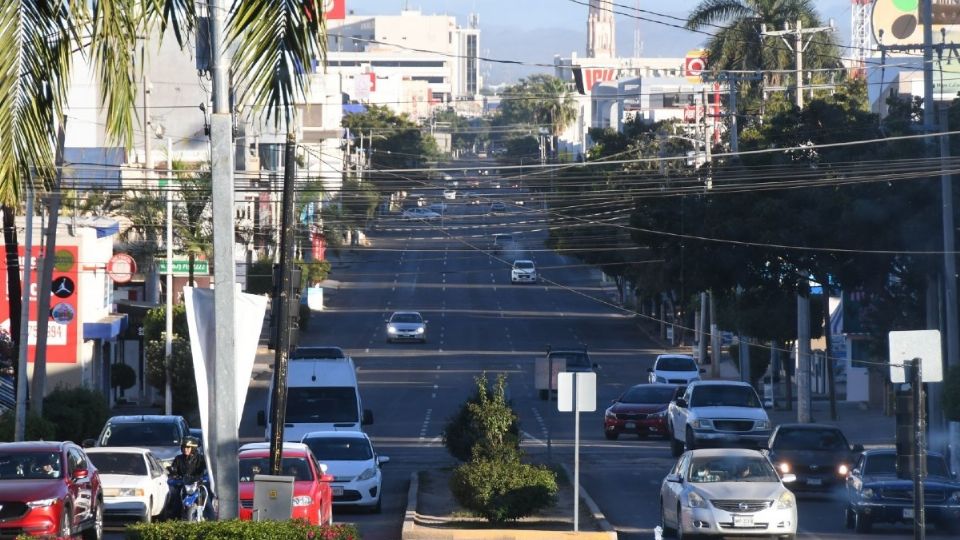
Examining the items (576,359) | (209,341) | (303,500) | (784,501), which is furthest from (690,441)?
(209,341)

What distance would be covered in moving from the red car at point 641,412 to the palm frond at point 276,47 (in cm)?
3259

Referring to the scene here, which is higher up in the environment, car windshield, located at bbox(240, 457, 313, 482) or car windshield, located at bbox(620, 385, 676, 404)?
car windshield, located at bbox(240, 457, 313, 482)

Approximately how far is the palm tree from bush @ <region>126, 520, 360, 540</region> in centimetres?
455

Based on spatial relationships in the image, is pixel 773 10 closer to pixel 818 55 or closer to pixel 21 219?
pixel 818 55

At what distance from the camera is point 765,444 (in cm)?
3381

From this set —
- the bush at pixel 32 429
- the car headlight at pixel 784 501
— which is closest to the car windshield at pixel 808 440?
the car headlight at pixel 784 501

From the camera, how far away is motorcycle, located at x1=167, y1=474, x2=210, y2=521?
19.1 meters

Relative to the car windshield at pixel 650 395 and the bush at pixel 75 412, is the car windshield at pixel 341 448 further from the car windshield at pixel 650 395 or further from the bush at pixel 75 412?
the car windshield at pixel 650 395

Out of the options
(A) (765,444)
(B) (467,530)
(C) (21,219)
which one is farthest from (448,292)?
(B) (467,530)

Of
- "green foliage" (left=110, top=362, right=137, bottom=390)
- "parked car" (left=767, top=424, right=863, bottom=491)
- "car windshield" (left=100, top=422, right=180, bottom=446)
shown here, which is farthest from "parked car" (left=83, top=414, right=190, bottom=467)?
"green foliage" (left=110, top=362, right=137, bottom=390)

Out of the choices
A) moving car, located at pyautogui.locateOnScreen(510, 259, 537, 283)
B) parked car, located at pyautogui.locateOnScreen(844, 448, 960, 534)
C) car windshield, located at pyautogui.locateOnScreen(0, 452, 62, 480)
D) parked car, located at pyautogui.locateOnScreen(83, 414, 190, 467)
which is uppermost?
moving car, located at pyautogui.locateOnScreen(510, 259, 537, 283)

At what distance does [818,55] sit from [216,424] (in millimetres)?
62572

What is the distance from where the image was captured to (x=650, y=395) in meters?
41.8

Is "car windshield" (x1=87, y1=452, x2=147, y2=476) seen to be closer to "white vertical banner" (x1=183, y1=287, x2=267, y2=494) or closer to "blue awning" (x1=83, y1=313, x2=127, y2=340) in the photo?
"white vertical banner" (x1=183, y1=287, x2=267, y2=494)
